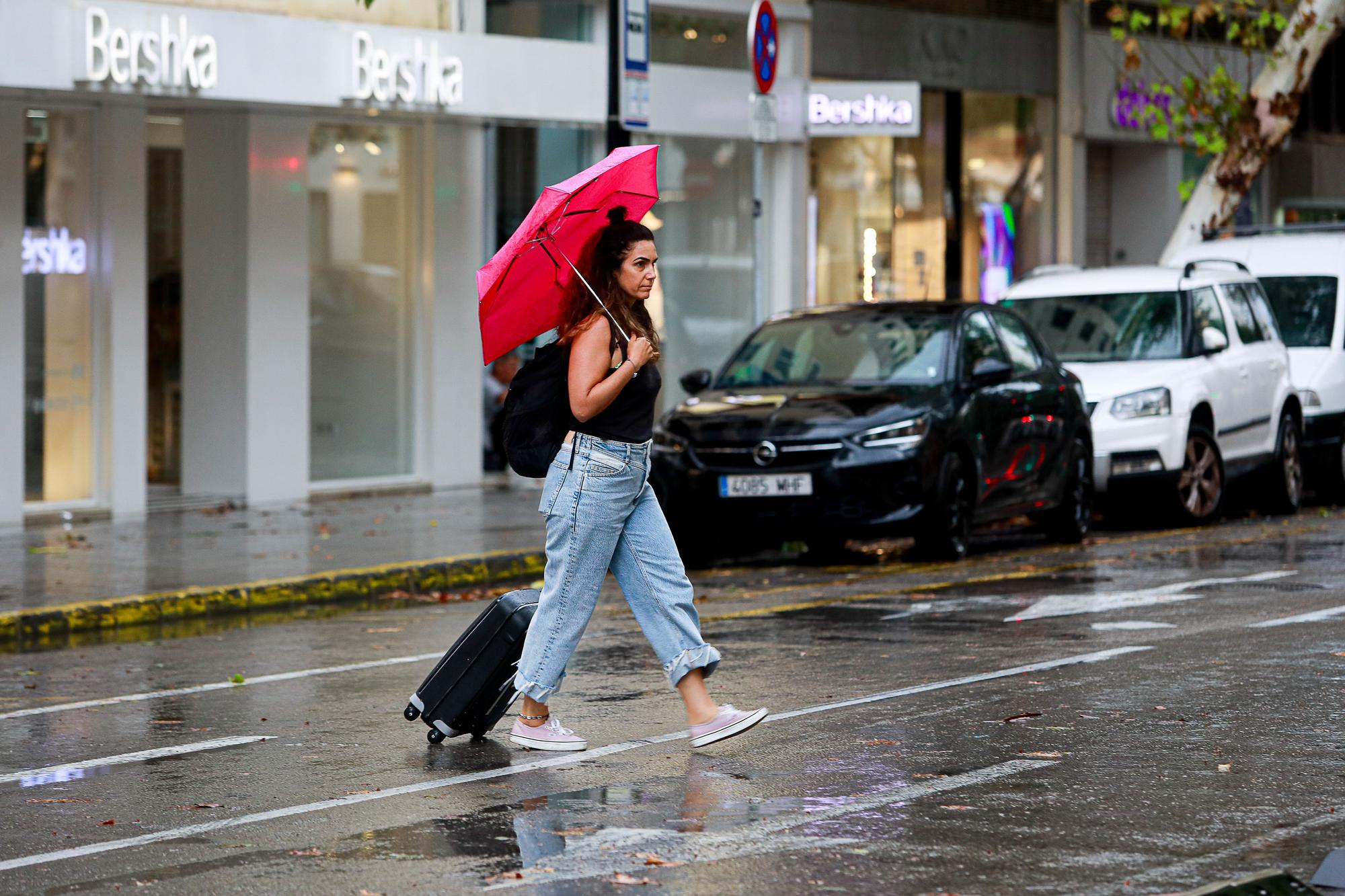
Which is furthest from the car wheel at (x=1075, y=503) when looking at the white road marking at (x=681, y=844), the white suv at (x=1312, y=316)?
the white road marking at (x=681, y=844)

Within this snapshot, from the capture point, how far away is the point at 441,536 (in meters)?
15.0

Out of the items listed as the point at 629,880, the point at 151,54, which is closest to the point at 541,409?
the point at 629,880

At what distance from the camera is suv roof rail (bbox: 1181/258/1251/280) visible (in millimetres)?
17109

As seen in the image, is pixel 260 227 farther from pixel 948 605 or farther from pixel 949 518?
pixel 948 605

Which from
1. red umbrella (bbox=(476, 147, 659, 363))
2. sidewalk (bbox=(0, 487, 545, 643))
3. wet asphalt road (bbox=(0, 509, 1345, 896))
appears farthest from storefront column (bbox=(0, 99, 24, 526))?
red umbrella (bbox=(476, 147, 659, 363))

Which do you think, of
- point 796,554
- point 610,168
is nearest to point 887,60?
point 796,554

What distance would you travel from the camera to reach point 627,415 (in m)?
7.32

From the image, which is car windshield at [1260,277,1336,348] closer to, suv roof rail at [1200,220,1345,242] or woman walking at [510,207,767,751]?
suv roof rail at [1200,220,1345,242]

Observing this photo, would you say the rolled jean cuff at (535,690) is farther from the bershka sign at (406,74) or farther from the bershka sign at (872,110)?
the bershka sign at (872,110)

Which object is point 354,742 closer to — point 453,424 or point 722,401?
point 722,401

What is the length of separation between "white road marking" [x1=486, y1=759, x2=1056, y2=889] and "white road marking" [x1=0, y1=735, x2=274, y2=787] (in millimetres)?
2128

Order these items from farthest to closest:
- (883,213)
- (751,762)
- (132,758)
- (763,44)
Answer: (883,213) → (763,44) → (132,758) → (751,762)

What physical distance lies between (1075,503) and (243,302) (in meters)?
6.68

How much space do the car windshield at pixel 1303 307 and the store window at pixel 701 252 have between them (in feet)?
16.7
